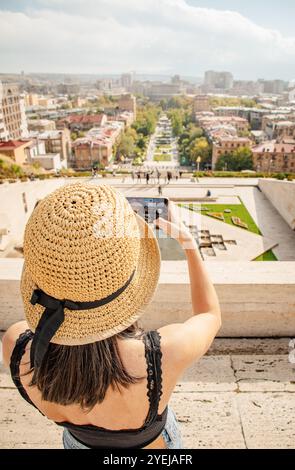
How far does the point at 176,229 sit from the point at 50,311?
60 centimetres

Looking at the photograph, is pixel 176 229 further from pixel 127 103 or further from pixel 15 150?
pixel 127 103

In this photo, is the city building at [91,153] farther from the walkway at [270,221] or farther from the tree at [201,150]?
the walkway at [270,221]

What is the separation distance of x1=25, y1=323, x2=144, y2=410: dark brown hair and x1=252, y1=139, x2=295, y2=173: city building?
50089 mm

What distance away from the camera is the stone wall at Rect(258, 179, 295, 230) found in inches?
549

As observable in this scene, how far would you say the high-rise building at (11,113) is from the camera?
180ft

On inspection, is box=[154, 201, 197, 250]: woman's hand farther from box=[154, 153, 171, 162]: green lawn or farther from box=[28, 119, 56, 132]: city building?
box=[28, 119, 56, 132]: city building

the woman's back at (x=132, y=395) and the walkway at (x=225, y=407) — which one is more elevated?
the woman's back at (x=132, y=395)

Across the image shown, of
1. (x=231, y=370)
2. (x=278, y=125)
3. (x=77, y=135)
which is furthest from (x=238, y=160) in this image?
(x=231, y=370)

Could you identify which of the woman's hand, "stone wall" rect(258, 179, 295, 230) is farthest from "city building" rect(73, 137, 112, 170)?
the woman's hand

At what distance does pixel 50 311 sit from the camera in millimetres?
1065

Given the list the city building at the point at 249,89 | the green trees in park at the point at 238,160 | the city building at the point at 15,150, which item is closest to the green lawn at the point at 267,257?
the city building at the point at 15,150

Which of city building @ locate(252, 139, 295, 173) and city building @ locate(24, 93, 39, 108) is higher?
city building @ locate(24, 93, 39, 108)

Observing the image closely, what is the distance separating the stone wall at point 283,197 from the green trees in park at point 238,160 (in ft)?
112

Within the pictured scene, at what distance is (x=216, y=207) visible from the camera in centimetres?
1546
